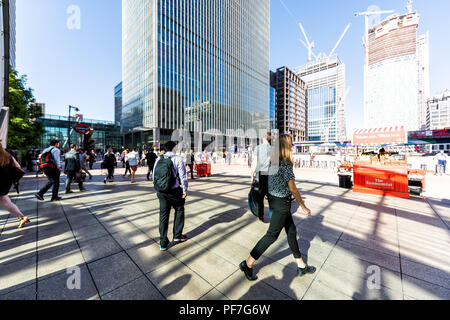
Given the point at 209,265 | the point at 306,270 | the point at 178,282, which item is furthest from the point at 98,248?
the point at 306,270

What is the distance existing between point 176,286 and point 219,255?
2.92 feet

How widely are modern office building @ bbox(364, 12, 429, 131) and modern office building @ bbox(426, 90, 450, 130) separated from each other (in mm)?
21534

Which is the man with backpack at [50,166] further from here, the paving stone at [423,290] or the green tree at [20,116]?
the green tree at [20,116]

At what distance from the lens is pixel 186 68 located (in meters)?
46.3

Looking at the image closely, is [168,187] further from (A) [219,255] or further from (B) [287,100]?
(B) [287,100]

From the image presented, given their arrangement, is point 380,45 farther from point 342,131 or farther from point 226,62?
point 226,62

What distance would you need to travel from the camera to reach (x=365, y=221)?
173 inches

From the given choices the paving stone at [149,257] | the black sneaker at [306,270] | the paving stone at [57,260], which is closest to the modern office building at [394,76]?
the black sneaker at [306,270]

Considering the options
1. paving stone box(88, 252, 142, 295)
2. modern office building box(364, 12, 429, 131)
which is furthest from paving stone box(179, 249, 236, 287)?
modern office building box(364, 12, 429, 131)

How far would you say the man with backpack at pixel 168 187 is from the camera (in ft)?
9.78

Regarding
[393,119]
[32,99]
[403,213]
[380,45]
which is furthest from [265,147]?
[380,45]

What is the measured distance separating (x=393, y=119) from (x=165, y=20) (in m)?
146
